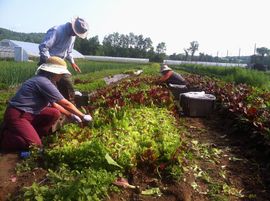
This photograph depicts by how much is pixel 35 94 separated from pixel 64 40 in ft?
7.79

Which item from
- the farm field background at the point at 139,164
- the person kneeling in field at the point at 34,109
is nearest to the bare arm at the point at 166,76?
the farm field background at the point at 139,164

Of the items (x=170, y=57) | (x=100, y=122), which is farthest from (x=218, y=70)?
(x=170, y=57)

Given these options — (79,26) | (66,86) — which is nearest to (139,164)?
(66,86)

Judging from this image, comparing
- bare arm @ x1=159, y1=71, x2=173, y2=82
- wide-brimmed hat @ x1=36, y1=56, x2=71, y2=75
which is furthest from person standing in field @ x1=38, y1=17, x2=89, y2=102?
bare arm @ x1=159, y1=71, x2=173, y2=82

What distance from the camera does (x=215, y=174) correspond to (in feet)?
15.0

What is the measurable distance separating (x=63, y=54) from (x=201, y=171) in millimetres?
3793

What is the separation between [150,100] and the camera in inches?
266

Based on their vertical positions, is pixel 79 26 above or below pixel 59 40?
above

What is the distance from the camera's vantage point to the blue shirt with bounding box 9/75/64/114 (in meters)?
4.81

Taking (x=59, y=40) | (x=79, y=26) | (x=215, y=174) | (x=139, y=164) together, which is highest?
(x=79, y=26)

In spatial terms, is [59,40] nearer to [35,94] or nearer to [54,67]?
[54,67]

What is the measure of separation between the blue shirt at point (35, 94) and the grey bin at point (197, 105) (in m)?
4.08

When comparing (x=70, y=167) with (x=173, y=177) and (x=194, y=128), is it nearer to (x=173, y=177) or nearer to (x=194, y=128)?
(x=173, y=177)

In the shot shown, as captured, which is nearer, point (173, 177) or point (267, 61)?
point (173, 177)
